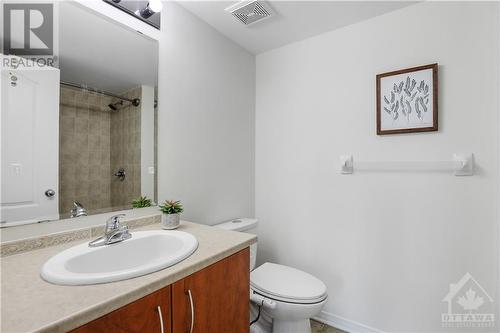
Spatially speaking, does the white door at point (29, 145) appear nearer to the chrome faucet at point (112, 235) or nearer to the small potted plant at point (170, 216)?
the chrome faucet at point (112, 235)

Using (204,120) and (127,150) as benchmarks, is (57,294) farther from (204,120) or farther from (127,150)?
(204,120)

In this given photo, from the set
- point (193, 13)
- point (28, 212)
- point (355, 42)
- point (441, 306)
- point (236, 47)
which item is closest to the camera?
point (28, 212)

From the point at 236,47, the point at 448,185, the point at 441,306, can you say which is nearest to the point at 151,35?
the point at 236,47

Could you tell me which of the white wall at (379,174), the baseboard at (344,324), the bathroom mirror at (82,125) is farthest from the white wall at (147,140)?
the baseboard at (344,324)

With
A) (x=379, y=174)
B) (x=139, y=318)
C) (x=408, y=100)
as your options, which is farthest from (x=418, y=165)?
(x=139, y=318)

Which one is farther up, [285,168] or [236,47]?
[236,47]

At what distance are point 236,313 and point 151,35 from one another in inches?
58.8

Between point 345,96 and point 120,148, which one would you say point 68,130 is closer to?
point 120,148

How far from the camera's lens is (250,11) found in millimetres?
1539

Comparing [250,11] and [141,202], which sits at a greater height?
[250,11]

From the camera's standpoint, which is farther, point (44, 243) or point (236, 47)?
point (236, 47)

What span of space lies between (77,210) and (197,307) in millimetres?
699

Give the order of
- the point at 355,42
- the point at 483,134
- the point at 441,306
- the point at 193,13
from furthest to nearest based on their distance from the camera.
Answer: the point at 355,42 → the point at 193,13 → the point at 441,306 → the point at 483,134

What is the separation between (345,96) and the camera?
175cm
